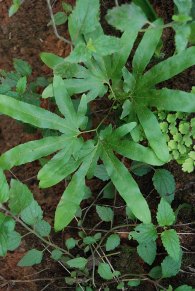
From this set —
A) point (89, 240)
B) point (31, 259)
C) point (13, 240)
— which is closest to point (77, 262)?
point (89, 240)

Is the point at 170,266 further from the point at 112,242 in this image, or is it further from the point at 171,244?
the point at 112,242

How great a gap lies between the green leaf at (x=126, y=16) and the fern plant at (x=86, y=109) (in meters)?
0.20

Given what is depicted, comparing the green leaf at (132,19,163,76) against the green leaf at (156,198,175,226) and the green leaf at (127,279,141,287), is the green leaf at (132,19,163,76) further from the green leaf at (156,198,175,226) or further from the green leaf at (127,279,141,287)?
the green leaf at (127,279,141,287)

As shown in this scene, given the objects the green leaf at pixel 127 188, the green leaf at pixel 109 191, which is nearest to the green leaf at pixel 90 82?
the green leaf at pixel 127 188

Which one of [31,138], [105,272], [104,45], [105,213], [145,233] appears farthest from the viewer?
[31,138]

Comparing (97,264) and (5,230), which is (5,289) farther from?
(5,230)

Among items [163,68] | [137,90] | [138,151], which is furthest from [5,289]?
[163,68]

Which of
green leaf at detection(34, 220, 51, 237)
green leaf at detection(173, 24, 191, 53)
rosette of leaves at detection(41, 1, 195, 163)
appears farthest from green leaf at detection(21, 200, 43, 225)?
green leaf at detection(173, 24, 191, 53)

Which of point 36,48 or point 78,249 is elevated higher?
point 36,48

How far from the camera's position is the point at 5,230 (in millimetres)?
1993

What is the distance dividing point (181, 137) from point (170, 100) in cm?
21

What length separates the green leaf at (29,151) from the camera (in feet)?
6.79

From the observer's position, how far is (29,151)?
2070 millimetres

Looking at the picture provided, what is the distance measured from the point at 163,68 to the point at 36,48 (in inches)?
45.7
